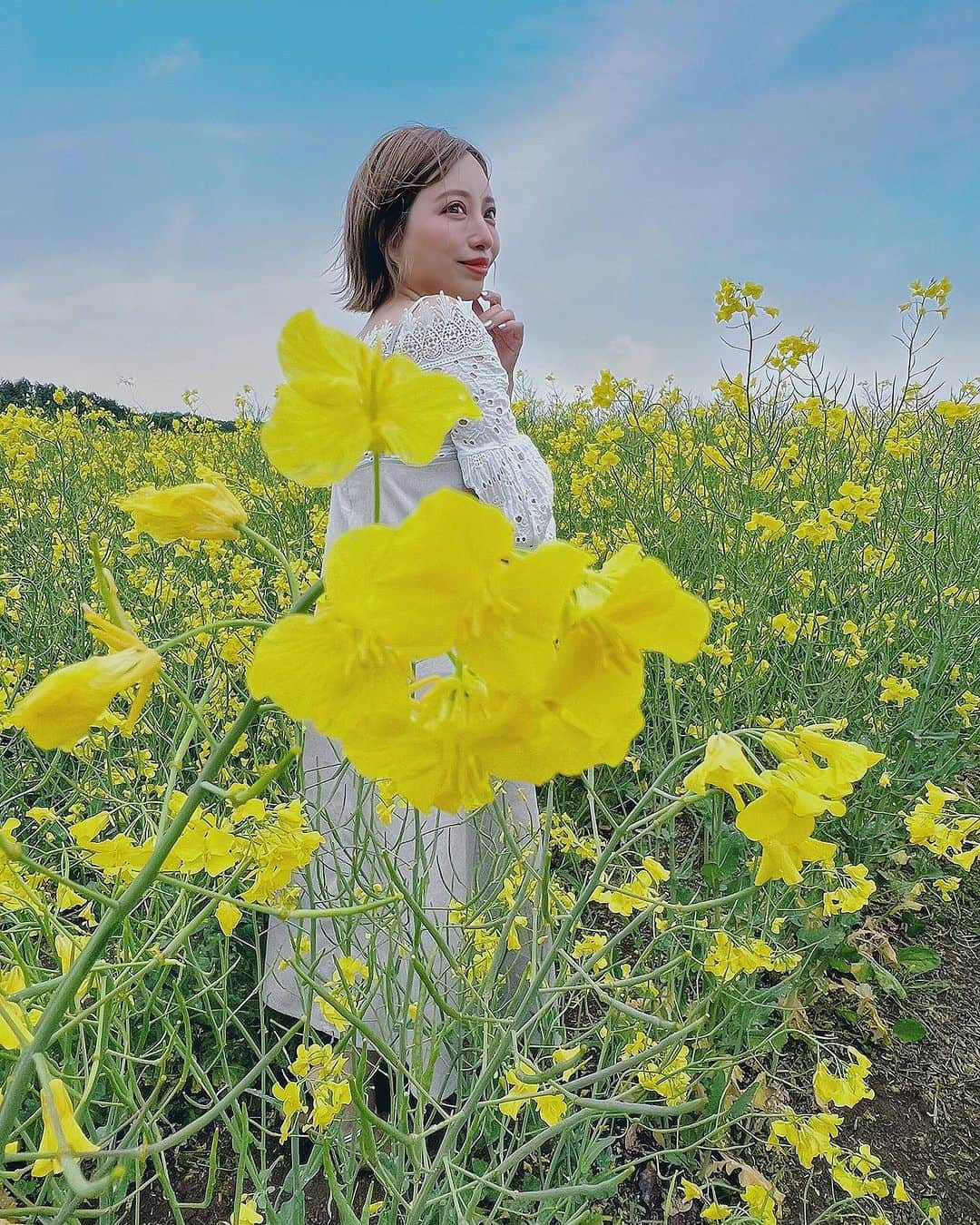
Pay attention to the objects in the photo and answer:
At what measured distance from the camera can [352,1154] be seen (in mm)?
1007

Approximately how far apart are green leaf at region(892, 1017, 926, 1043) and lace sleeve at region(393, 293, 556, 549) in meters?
1.32

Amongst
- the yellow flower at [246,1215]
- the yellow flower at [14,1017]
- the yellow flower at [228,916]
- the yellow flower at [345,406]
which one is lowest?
the yellow flower at [246,1215]

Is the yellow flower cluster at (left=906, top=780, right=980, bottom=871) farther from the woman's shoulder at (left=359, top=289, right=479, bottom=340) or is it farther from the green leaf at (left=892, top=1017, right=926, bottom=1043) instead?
the woman's shoulder at (left=359, top=289, right=479, bottom=340)

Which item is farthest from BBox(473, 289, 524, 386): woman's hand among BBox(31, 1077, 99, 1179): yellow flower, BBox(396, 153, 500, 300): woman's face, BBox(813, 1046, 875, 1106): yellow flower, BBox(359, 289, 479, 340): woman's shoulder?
BBox(31, 1077, 99, 1179): yellow flower

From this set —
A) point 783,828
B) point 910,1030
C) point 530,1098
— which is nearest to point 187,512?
point 783,828

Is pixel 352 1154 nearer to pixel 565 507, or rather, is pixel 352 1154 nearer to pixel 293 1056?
pixel 293 1056

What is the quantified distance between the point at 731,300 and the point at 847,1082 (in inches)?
82.9

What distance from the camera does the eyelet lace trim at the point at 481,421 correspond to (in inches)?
59.6

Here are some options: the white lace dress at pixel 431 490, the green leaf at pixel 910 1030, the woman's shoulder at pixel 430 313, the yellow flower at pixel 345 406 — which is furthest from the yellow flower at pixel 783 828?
the green leaf at pixel 910 1030

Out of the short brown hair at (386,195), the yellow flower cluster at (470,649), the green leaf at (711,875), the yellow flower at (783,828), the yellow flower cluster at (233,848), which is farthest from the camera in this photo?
the short brown hair at (386,195)

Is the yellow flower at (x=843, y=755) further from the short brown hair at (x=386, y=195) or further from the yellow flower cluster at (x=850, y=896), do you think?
the short brown hair at (x=386, y=195)

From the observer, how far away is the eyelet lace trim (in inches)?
59.6

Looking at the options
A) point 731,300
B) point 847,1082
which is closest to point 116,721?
point 847,1082

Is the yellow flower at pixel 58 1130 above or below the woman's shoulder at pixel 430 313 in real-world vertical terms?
below
